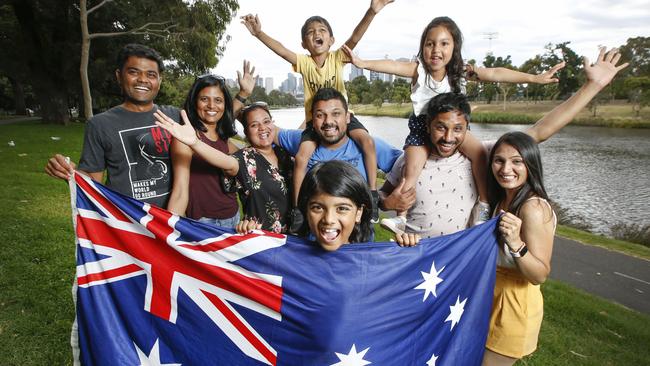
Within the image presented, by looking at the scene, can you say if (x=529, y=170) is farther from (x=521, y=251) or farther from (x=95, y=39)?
(x=95, y=39)

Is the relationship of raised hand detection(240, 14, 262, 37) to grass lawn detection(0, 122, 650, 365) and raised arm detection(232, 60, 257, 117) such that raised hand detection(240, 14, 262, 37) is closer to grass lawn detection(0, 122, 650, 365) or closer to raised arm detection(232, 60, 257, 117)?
raised arm detection(232, 60, 257, 117)

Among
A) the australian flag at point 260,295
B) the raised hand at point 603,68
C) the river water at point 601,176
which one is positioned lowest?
the river water at point 601,176

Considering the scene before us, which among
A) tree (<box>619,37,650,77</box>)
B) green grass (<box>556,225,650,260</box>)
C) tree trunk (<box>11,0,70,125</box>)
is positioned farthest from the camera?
tree (<box>619,37,650,77</box>)

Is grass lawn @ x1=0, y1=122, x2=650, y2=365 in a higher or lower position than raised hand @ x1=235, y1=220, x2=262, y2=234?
lower

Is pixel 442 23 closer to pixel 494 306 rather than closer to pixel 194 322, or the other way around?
pixel 494 306

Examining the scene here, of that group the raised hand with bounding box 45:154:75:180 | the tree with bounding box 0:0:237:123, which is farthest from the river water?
the tree with bounding box 0:0:237:123

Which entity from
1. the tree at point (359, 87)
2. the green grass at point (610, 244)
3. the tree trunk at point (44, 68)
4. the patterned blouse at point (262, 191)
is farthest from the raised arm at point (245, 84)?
the tree at point (359, 87)

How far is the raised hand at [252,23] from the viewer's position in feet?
13.8

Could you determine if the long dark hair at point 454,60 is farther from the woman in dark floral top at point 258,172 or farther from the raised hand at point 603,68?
the woman in dark floral top at point 258,172

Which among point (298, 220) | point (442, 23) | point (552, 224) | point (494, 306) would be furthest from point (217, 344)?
point (442, 23)

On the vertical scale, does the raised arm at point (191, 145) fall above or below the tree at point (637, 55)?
below

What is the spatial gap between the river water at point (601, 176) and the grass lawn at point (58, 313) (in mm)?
8400

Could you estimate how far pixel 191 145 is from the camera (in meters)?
2.93

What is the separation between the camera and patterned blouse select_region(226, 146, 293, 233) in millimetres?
3158
